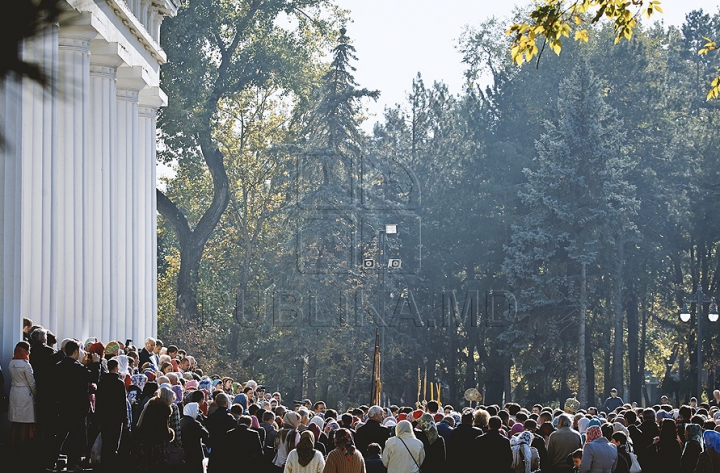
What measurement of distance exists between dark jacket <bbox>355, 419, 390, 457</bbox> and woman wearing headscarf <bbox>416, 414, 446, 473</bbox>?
0.72m

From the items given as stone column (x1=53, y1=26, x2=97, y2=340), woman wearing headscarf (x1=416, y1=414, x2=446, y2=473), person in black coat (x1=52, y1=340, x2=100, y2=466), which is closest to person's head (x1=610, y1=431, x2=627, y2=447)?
woman wearing headscarf (x1=416, y1=414, x2=446, y2=473)

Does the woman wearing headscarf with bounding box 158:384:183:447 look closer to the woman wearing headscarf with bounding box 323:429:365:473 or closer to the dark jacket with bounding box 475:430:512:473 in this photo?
the woman wearing headscarf with bounding box 323:429:365:473

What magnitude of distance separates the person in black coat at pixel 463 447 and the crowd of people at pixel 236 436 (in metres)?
0.01

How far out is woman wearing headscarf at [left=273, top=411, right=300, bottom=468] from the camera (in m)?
14.0

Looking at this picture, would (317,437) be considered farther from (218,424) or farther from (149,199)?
(149,199)

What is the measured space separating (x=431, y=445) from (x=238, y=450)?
7.99 ft

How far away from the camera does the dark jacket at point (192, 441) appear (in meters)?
12.9

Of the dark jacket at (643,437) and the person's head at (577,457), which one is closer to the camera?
the person's head at (577,457)

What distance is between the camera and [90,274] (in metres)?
23.7

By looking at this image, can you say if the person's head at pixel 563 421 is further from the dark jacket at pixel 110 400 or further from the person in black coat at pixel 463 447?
the dark jacket at pixel 110 400

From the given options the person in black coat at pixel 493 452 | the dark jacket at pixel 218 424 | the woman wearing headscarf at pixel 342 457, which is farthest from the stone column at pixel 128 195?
the woman wearing headscarf at pixel 342 457

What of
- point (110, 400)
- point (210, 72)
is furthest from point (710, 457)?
point (210, 72)

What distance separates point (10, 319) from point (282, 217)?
4259 centimetres

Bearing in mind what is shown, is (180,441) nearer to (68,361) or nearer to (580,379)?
(68,361)
